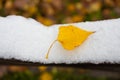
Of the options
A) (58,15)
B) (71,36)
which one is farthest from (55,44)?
(58,15)

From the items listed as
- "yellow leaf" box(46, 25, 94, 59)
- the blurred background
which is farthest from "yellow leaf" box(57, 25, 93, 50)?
the blurred background

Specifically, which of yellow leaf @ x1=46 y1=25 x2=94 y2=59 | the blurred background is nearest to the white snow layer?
yellow leaf @ x1=46 y1=25 x2=94 y2=59

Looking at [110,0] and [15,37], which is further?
[110,0]

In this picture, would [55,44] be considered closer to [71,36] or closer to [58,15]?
[71,36]

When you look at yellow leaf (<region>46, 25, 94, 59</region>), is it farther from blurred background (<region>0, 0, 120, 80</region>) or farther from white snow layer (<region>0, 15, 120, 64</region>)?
blurred background (<region>0, 0, 120, 80</region>)

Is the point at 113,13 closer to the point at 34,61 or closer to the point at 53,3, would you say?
the point at 53,3

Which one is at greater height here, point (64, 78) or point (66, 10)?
point (66, 10)

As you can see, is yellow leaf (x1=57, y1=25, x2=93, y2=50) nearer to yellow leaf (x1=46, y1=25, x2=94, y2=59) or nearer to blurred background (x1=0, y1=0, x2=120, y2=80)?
yellow leaf (x1=46, y1=25, x2=94, y2=59)

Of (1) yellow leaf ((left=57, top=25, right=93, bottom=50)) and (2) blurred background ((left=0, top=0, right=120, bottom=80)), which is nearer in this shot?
(1) yellow leaf ((left=57, top=25, right=93, bottom=50))

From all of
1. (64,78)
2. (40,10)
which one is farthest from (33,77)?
(40,10)
